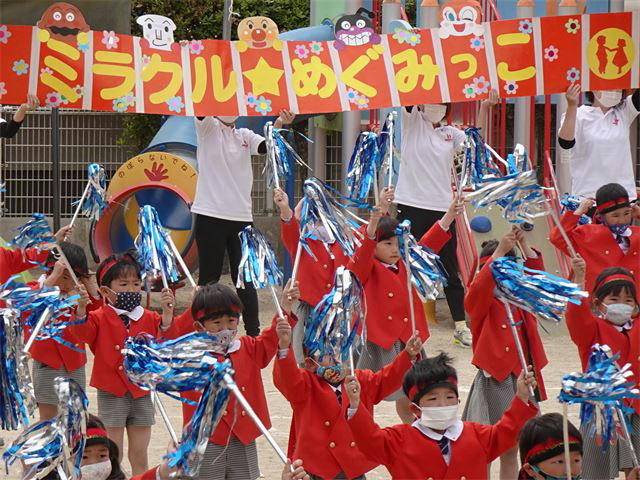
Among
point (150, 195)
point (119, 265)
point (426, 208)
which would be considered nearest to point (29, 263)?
point (119, 265)

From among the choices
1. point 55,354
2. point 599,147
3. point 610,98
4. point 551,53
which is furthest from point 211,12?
point 55,354

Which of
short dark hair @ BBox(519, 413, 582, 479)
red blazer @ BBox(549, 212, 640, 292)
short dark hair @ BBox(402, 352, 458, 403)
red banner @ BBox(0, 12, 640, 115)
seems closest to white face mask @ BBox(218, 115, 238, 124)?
red banner @ BBox(0, 12, 640, 115)

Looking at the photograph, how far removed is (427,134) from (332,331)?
3958 mm

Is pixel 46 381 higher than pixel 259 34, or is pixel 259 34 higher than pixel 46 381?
pixel 259 34

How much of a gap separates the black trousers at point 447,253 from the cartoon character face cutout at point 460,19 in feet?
4.17

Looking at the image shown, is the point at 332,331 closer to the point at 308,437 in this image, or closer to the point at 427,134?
the point at 308,437

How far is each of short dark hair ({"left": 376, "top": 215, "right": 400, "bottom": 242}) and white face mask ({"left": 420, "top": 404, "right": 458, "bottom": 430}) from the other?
6.37 ft

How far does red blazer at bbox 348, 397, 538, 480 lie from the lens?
14.1ft

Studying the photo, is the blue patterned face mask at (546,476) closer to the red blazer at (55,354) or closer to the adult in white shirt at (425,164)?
the red blazer at (55,354)

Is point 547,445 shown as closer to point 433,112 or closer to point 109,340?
point 109,340

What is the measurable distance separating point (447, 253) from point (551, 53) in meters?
1.69

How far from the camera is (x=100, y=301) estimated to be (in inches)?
243

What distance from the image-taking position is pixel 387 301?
20.2ft

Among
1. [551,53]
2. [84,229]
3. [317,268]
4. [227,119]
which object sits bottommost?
[84,229]
